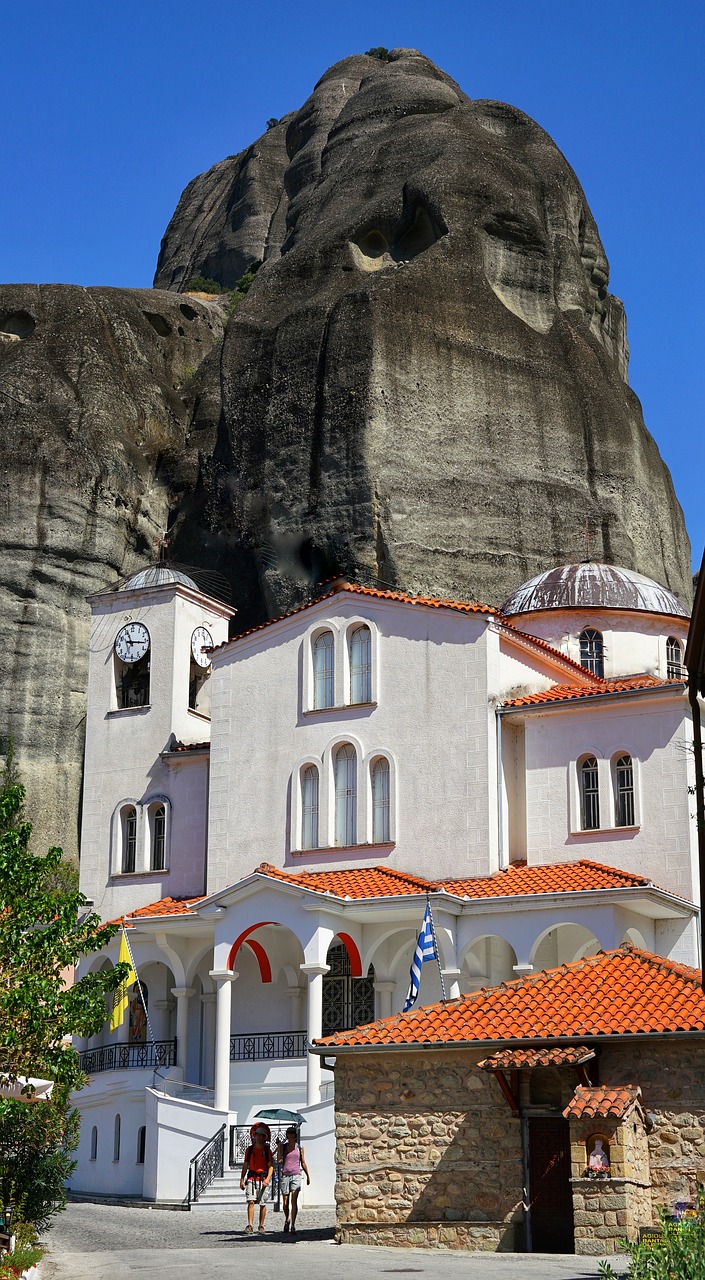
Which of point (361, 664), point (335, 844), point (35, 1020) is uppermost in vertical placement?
point (361, 664)

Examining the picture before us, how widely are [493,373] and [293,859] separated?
934 inches

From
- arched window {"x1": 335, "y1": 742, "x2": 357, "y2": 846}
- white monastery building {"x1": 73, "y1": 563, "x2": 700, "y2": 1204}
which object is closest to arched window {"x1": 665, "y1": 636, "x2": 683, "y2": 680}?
white monastery building {"x1": 73, "y1": 563, "x2": 700, "y2": 1204}

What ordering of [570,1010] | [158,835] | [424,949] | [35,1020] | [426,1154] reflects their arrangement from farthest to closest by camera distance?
[158,835], [424,949], [570,1010], [426,1154], [35,1020]

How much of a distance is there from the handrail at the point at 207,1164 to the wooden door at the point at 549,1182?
1043 cm

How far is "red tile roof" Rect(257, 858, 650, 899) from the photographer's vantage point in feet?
100

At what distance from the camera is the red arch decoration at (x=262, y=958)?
1366 inches

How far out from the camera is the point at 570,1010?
2106 centimetres

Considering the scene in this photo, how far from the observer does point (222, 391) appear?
186 feet

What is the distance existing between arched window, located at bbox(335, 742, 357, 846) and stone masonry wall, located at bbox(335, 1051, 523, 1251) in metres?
13.8

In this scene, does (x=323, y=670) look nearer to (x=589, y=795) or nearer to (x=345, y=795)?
(x=345, y=795)

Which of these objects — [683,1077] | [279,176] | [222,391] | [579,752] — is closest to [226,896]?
[579,752]

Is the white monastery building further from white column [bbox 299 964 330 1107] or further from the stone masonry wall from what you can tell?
the stone masonry wall

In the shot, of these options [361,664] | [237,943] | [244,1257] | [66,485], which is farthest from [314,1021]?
[66,485]

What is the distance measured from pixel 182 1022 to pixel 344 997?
142 inches
